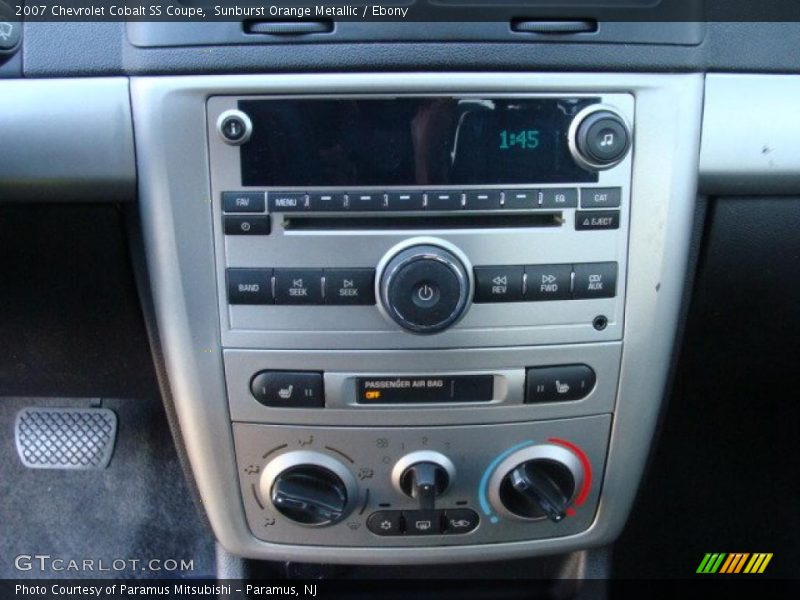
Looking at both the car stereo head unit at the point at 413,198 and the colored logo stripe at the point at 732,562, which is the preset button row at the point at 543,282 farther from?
the colored logo stripe at the point at 732,562

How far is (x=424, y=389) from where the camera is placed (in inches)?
35.5

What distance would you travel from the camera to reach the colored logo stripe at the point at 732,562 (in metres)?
1.30

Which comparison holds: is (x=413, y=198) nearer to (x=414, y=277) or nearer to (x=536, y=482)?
(x=414, y=277)

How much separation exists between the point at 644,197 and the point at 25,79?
A: 67 cm

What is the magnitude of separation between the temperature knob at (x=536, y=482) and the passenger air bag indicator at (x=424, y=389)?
4.2 inches

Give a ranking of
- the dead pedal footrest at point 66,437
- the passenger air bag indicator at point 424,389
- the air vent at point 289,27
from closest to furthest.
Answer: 1. the air vent at point 289,27
2. the passenger air bag indicator at point 424,389
3. the dead pedal footrest at point 66,437

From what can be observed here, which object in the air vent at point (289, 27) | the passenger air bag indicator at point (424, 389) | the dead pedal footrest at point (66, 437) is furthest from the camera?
the dead pedal footrest at point (66, 437)

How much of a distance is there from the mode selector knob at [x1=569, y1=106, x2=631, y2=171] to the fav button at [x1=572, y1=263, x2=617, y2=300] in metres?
0.11

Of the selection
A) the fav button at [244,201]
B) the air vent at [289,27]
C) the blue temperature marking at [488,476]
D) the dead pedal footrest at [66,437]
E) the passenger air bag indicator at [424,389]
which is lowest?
the dead pedal footrest at [66,437]

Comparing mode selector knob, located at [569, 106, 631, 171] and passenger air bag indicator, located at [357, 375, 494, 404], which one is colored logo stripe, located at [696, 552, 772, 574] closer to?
passenger air bag indicator, located at [357, 375, 494, 404]

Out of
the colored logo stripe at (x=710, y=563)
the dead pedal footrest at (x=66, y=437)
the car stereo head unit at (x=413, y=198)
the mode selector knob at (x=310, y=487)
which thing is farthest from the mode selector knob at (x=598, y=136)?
the dead pedal footrest at (x=66, y=437)

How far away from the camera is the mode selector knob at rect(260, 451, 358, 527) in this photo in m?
0.93

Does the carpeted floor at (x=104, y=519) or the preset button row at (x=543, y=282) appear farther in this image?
the carpeted floor at (x=104, y=519)

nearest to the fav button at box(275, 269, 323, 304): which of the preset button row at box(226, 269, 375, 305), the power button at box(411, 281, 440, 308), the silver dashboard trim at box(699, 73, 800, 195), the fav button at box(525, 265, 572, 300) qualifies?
the preset button row at box(226, 269, 375, 305)
